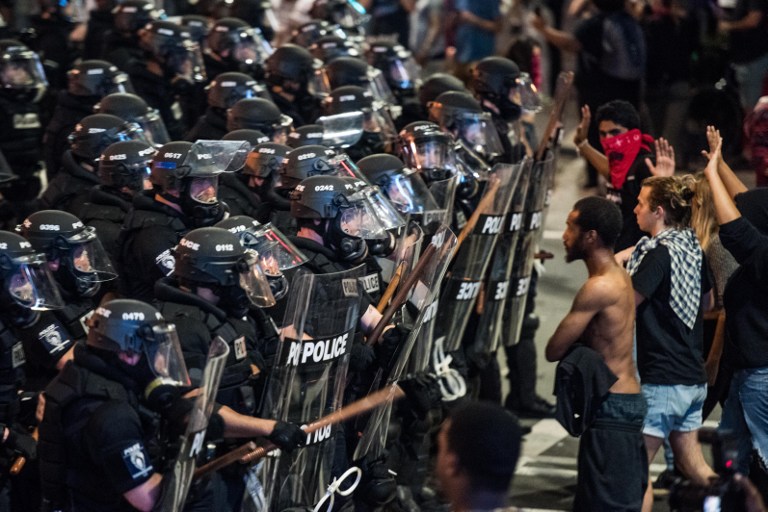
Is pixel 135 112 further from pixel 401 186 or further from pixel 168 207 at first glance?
pixel 401 186

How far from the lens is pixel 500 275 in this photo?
894 centimetres

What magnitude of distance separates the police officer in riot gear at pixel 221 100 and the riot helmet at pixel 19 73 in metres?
1.66

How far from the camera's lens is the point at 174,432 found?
5586 millimetres

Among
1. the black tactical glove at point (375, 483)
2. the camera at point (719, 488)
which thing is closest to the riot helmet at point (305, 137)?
the black tactical glove at point (375, 483)

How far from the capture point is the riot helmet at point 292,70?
37.0ft

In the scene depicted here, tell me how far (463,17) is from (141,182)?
8.91 m

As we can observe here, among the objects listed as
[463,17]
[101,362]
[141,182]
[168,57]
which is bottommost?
[463,17]

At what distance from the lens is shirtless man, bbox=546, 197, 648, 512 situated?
6.82 meters

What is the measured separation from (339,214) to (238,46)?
523 cm

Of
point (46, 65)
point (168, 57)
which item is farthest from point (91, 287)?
point (46, 65)

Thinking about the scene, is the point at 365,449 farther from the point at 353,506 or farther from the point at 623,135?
the point at 623,135

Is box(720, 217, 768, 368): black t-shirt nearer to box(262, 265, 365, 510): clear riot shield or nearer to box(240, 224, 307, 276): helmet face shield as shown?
box(262, 265, 365, 510): clear riot shield

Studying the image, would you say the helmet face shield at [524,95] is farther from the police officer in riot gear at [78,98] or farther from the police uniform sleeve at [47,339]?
the police uniform sleeve at [47,339]

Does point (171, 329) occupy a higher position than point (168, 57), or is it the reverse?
point (171, 329)
